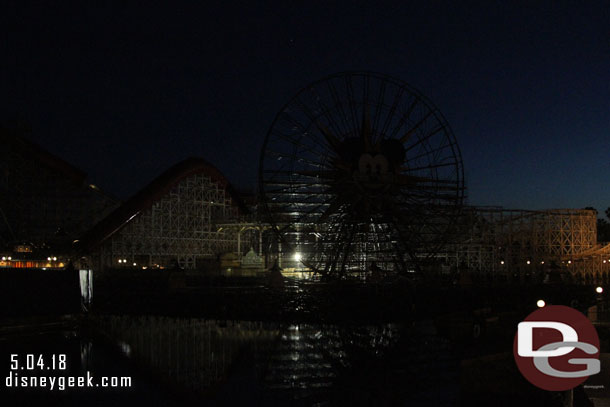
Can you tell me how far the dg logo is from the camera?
4.93m

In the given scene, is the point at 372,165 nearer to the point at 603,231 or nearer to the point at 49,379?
the point at 49,379

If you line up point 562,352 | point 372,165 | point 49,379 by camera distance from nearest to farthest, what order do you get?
1. point 562,352
2. point 49,379
3. point 372,165

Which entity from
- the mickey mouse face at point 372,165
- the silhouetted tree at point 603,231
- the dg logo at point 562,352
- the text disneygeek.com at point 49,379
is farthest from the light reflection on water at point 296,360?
the silhouetted tree at point 603,231

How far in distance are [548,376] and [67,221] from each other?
4946cm

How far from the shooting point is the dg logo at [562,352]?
493 cm

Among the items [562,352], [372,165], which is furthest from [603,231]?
[562,352]

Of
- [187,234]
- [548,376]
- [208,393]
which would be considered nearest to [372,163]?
[208,393]

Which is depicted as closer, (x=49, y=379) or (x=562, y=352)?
(x=562, y=352)

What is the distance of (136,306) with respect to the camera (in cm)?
2709

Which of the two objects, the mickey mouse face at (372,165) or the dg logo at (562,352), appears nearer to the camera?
the dg logo at (562,352)

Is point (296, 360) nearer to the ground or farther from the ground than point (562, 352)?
nearer to the ground

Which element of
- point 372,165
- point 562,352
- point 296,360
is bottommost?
point 296,360

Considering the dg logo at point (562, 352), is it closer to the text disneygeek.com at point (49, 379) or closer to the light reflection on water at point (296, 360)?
the light reflection on water at point (296, 360)

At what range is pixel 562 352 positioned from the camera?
5.01 m
